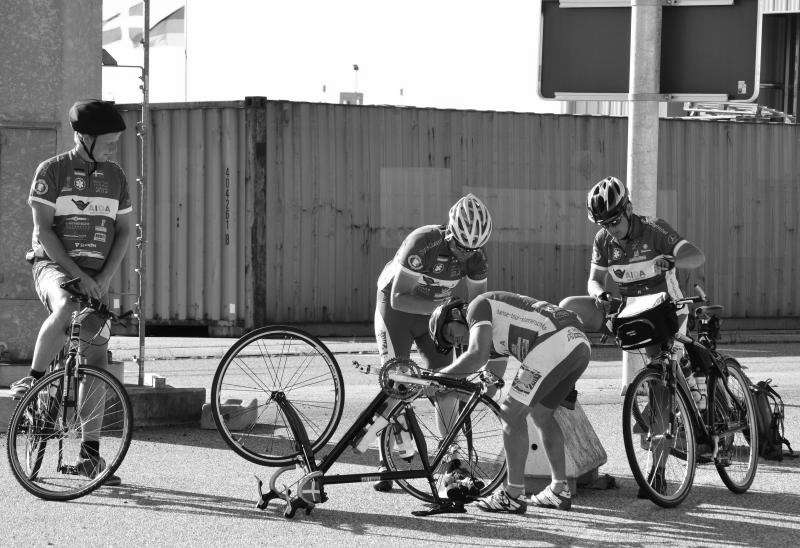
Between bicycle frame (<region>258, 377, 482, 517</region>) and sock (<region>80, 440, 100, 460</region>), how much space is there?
109 centimetres

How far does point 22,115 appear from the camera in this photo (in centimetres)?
981

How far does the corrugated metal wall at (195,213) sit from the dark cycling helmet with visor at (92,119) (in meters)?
10.1

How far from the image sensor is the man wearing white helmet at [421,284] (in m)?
7.32

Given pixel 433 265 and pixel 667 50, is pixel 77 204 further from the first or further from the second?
pixel 667 50

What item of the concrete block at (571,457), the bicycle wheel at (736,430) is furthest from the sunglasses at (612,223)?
the concrete block at (571,457)

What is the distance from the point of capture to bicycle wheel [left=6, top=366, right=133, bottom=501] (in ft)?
22.8

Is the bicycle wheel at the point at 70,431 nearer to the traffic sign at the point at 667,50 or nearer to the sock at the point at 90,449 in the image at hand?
the sock at the point at 90,449

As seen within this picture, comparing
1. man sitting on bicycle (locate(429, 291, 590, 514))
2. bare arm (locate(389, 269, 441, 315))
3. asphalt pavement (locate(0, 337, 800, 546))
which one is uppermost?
bare arm (locate(389, 269, 441, 315))

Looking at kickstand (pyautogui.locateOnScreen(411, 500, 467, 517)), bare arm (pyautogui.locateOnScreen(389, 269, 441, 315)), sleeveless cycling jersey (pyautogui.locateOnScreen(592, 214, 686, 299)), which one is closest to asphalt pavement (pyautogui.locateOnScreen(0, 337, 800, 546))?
kickstand (pyautogui.locateOnScreen(411, 500, 467, 517))

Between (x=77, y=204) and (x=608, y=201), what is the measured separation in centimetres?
317

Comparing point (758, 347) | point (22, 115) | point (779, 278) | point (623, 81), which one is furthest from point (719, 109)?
point (22, 115)

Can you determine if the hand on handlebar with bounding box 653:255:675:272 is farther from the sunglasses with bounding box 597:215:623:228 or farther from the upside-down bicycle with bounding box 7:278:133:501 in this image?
the upside-down bicycle with bounding box 7:278:133:501

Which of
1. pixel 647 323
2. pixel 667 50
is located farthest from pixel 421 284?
pixel 667 50

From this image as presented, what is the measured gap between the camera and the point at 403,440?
7.05 metres
